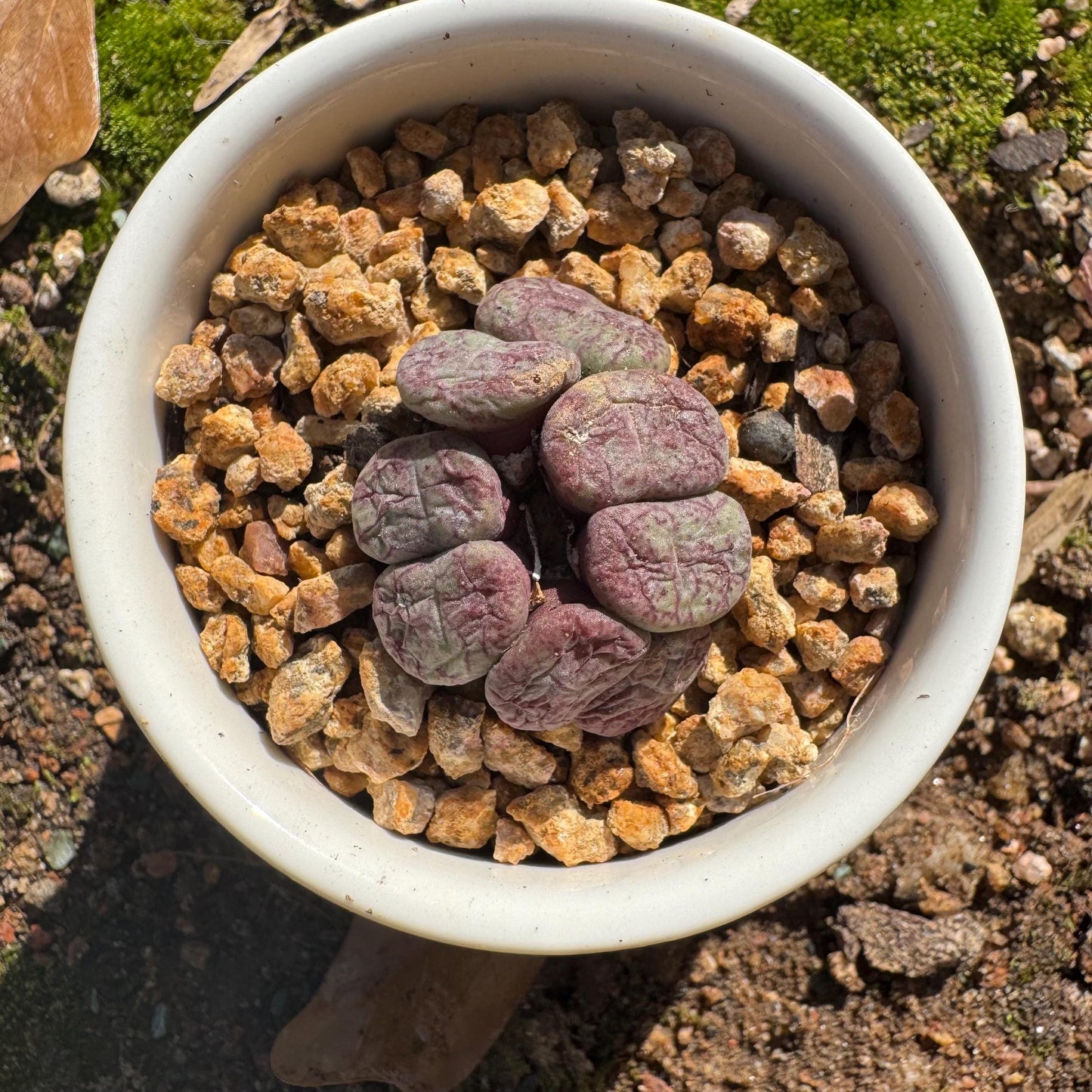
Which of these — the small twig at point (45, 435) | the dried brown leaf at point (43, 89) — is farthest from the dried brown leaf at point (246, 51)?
the small twig at point (45, 435)

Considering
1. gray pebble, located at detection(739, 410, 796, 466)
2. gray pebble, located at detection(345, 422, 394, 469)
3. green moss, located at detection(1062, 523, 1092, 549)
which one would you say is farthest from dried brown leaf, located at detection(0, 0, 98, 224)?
green moss, located at detection(1062, 523, 1092, 549)

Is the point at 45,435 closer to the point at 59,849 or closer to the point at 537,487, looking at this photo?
the point at 59,849

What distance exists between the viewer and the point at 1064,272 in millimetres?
2342

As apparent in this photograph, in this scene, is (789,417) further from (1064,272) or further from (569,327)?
(1064,272)

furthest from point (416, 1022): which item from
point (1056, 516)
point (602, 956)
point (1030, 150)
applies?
point (1030, 150)

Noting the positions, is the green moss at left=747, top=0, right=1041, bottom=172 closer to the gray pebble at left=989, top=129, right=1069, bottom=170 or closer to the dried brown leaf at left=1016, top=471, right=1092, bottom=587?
the gray pebble at left=989, top=129, right=1069, bottom=170

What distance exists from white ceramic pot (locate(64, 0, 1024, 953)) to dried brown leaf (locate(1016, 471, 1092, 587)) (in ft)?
2.28

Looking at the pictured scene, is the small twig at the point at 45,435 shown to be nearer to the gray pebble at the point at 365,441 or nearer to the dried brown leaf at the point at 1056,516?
the gray pebble at the point at 365,441

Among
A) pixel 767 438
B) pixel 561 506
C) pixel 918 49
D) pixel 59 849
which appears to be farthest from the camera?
pixel 59 849

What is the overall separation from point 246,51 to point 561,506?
4.54 ft

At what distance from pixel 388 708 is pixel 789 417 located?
860 millimetres

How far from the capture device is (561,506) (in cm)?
169

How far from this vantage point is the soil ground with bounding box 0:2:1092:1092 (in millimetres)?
2383

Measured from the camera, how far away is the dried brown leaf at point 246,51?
2324 millimetres
